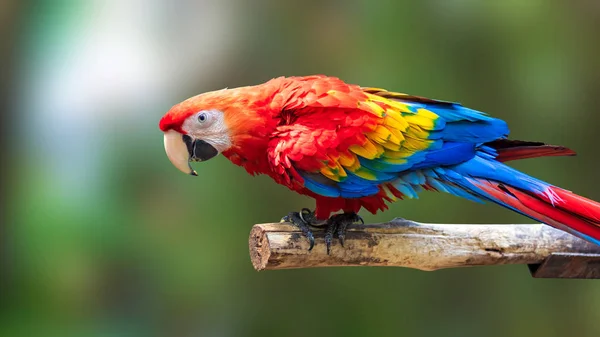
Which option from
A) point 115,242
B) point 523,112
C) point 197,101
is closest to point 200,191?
point 115,242

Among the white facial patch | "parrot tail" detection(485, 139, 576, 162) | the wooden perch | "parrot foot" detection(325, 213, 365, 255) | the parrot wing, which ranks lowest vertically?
the wooden perch

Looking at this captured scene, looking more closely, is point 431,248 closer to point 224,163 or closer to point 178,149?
point 178,149

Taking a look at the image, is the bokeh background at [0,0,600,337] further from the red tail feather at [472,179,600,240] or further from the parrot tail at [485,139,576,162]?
the red tail feather at [472,179,600,240]

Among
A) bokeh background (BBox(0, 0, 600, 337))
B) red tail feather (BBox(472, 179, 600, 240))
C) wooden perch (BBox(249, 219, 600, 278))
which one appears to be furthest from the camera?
bokeh background (BBox(0, 0, 600, 337))

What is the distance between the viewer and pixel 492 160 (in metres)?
1.57

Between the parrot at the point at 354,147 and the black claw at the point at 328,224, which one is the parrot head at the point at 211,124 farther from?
the black claw at the point at 328,224

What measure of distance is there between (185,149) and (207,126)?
0.10 metres

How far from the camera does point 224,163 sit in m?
2.42

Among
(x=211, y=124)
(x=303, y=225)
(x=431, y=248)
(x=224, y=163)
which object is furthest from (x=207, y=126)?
(x=224, y=163)

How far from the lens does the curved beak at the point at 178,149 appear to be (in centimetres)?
158

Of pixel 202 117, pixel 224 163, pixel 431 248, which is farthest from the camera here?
pixel 224 163

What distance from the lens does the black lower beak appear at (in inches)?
62.2

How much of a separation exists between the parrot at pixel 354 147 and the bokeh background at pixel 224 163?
0.82 metres

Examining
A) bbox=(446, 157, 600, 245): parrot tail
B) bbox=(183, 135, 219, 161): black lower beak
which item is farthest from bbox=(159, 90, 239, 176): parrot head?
bbox=(446, 157, 600, 245): parrot tail
